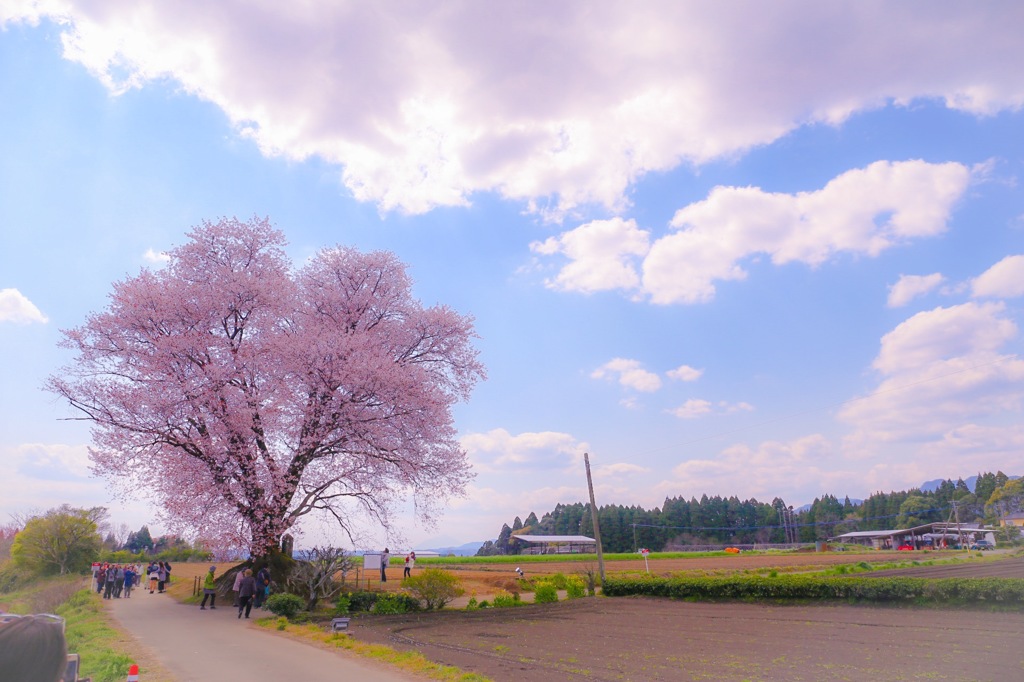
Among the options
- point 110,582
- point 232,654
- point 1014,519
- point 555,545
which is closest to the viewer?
point 232,654

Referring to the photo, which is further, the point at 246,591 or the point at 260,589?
the point at 260,589

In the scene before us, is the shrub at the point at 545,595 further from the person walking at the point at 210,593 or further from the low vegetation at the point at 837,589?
the person walking at the point at 210,593

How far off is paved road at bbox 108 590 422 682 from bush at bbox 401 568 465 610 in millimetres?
5822

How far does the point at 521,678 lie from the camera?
35.7 ft

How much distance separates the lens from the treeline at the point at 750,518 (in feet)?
429

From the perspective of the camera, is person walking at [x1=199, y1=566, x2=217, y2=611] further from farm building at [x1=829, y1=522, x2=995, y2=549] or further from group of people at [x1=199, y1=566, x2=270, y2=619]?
farm building at [x1=829, y1=522, x2=995, y2=549]

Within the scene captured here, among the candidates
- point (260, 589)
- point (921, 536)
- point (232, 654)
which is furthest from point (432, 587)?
point (921, 536)

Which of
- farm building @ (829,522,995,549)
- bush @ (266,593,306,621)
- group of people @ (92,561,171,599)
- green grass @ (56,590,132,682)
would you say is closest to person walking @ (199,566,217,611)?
green grass @ (56,590,132,682)

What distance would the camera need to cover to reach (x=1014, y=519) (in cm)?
9562

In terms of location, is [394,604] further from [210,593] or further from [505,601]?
[210,593]

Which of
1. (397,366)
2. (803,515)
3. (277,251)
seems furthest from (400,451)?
(803,515)

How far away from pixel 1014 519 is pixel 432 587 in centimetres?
10801

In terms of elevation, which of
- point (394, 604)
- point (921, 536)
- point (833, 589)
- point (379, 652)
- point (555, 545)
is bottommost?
point (921, 536)

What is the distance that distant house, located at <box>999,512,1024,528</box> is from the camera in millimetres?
93062
